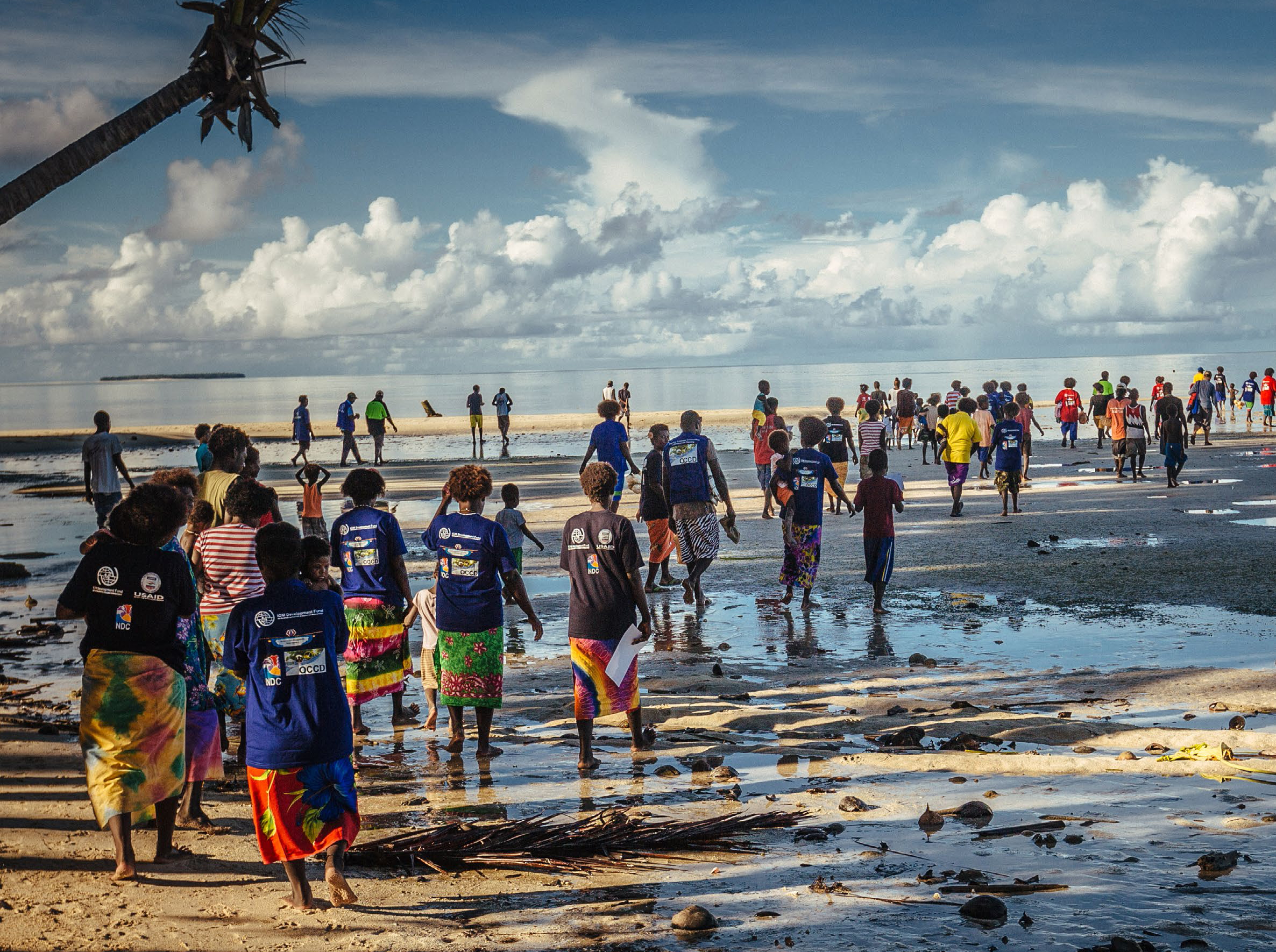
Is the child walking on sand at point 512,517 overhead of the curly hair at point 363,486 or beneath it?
Answer: beneath

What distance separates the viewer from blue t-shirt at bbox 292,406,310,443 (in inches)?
1299

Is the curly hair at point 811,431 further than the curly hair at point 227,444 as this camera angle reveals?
Yes

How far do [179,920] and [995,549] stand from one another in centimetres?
1235

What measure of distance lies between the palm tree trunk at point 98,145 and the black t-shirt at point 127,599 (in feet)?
14.8

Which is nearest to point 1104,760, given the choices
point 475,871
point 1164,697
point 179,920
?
point 1164,697

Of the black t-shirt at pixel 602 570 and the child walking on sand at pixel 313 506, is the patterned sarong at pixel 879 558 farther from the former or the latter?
the child walking on sand at pixel 313 506

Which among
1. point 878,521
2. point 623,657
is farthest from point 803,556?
point 623,657

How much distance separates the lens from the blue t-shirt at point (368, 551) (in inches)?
290

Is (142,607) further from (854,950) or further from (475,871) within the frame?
(854,950)

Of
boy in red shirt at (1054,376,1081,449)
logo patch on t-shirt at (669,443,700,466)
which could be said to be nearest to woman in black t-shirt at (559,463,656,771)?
logo patch on t-shirt at (669,443,700,466)

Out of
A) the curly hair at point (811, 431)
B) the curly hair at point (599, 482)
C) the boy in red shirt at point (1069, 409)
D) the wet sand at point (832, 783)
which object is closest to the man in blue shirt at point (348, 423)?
the wet sand at point (832, 783)

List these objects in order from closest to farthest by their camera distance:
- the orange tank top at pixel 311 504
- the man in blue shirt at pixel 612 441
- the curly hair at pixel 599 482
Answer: the curly hair at pixel 599 482, the orange tank top at pixel 311 504, the man in blue shirt at pixel 612 441

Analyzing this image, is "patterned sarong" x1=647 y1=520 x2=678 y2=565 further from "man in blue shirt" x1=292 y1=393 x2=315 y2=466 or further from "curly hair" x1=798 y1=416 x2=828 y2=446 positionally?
"man in blue shirt" x1=292 y1=393 x2=315 y2=466

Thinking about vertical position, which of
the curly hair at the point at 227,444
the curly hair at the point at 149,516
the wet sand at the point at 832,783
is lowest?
the wet sand at the point at 832,783
